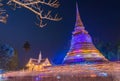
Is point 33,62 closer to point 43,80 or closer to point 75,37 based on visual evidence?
point 75,37

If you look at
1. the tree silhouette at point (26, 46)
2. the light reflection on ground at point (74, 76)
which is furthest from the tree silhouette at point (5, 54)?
the light reflection on ground at point (74, 76)

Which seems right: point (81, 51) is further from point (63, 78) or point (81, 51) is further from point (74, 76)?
point (74, 76)

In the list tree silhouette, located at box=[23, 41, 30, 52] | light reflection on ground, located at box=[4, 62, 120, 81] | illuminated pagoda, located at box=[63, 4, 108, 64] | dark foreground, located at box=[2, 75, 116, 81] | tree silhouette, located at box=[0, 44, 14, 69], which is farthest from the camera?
tree silhouette, located at box=[23, 41, 30, 52]

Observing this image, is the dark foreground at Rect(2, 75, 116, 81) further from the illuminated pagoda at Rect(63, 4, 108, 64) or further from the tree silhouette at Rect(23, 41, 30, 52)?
the tree silhouette at Rect(23, 41, 30, 52)

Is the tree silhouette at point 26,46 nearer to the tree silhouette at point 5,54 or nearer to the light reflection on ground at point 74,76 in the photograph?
the tree silhouette at point 5,54

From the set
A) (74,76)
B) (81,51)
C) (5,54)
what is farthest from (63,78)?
(5,54)

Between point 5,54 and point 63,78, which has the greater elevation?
point 63,78

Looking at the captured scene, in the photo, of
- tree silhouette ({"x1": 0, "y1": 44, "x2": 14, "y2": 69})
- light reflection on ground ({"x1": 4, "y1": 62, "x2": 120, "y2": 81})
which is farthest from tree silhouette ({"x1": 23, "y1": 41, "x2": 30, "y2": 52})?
light reflection on ground ({"x1": 4, "y1": 62, "x2": 120, "y2": 81})

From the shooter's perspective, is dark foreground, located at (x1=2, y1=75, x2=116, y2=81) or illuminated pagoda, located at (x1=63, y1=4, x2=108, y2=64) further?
illuminated pagoda, located at (x1=63, y1=4, x2=108, y2=64)

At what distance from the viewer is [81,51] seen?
121 ft

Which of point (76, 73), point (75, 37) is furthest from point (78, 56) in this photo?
point (76, 73)

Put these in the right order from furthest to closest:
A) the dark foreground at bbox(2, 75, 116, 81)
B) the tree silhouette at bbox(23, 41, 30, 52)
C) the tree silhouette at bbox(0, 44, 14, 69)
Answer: the tree silhouette at bbox(23, 41, 30, 52)
the tree silhouette at bbox(0, 44, 14, 69)
the dark foreground at bbox(2, 75, 116, 81)

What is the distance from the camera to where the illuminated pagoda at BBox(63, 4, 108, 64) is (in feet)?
117

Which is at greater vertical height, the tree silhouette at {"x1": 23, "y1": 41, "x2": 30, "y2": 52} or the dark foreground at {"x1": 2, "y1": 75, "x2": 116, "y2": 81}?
the dark foreground at {"x1": 2, "y1": 75, "x2": 116, "y2": 81}
